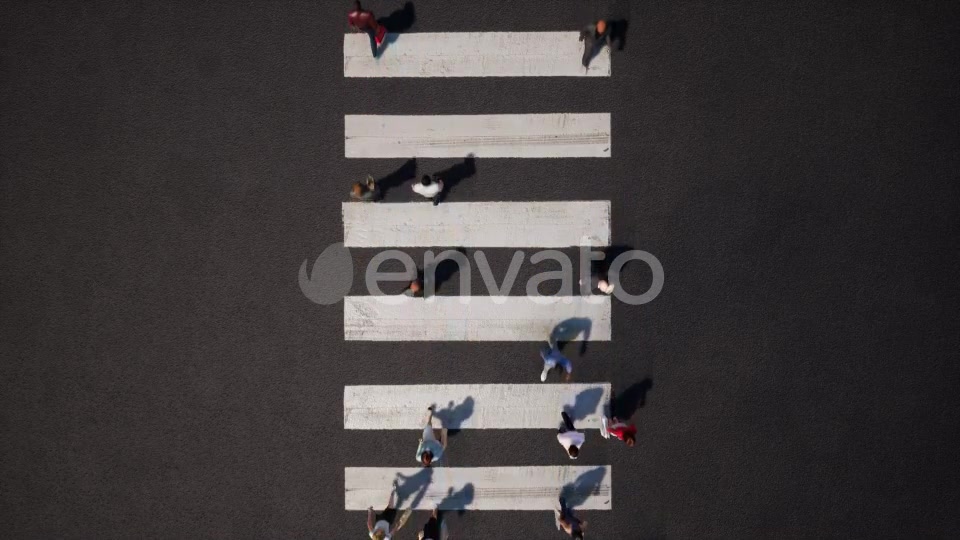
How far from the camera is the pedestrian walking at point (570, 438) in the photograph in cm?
604

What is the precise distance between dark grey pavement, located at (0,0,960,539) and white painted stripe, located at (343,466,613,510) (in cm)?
14

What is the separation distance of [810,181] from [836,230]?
26.2 inches

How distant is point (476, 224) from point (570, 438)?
2.65 metres

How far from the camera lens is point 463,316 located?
6.64 metres

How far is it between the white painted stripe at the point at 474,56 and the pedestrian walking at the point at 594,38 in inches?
2.8

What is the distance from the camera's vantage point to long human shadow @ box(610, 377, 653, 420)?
6691 mm

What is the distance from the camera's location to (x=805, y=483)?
22.2 ft

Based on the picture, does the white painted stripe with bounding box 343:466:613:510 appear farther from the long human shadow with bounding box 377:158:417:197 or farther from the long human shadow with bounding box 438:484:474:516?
the long human shadow with bounding box 377:158:417:197

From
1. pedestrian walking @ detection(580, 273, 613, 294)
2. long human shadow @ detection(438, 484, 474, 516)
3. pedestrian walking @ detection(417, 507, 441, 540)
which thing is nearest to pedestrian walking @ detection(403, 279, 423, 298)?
pedestrian walking @ detection(580, 273, 613, 294)

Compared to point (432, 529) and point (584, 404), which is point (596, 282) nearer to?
point (584, 404)

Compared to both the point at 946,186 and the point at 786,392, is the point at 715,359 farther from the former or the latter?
the point at 946,186

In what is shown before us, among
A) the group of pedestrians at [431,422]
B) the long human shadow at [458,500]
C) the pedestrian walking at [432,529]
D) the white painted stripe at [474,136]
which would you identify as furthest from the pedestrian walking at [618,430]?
the white painted stripe at [474,136]

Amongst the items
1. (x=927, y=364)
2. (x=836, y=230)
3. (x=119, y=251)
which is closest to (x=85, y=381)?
(x=119, y=251)

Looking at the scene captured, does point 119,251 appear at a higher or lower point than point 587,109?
lower
